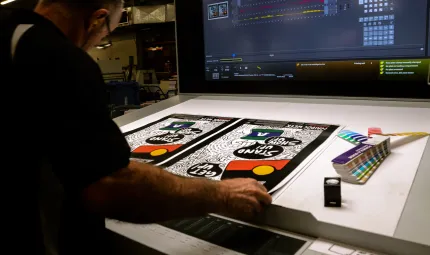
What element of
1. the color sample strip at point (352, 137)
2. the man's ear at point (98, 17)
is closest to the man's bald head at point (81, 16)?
the man's ear at point (98, 17)

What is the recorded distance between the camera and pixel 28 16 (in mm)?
737

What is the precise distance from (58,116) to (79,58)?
109 mm

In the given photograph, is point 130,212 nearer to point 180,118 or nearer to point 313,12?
point 180,118

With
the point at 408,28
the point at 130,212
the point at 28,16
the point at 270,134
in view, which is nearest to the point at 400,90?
the point at 408,28

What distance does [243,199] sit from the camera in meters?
0.78

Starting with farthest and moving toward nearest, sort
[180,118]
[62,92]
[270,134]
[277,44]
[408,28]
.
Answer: [277,44] < [180,118] < [408,28] < [270,134] < [62,92]

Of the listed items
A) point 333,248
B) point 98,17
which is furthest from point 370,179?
point 98,17

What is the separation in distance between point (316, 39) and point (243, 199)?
98 centimetres

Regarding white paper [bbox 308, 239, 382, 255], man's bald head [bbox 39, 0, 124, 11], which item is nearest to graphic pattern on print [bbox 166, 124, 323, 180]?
white paper [bbox 308, 239, 382, 255]

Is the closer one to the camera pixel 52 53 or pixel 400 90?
pixel 52 53

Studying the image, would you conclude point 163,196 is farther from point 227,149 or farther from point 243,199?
point 227,149

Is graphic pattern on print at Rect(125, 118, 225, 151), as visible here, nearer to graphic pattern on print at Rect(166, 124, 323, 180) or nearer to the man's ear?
graphic pattern on print at Rect(166, 124, 323, 180)

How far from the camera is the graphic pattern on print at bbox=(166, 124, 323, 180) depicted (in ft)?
3.30

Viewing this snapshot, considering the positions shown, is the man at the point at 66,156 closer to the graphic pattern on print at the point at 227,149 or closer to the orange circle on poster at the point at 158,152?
the graphic pattern on print at the point at 227,149
